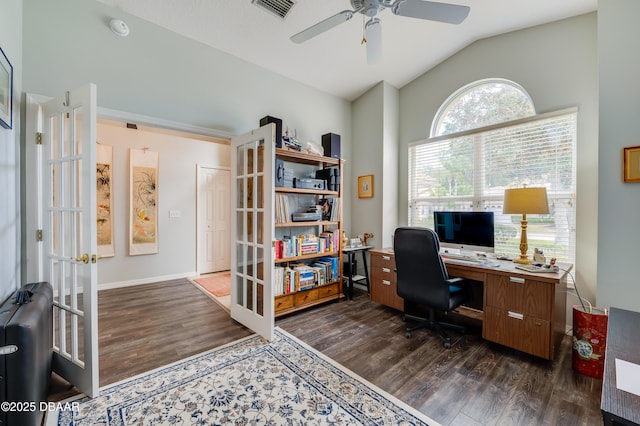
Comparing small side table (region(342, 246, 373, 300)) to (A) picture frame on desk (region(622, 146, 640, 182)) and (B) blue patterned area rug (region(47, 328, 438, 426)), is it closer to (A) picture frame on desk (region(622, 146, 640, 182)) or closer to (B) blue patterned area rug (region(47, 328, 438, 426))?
(B) blue patterned area rug (region(47, 328, 438, 426))

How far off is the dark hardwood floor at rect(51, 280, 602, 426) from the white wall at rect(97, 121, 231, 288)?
848 millimetres

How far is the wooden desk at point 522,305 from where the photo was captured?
6.71 feet

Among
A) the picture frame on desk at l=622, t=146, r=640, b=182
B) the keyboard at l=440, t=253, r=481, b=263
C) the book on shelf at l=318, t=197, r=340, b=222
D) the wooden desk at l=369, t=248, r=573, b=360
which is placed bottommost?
the wooden desk at l=369, t=248, r=573, b=360

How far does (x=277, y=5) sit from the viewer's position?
2357 mm

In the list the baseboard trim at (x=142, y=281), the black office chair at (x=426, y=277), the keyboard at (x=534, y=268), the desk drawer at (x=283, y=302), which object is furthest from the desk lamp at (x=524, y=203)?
the baseboard trim at (x=142, y=281)

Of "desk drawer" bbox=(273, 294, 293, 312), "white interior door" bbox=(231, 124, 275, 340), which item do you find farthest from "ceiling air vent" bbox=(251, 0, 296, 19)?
"desk drawer" bbox=(273, 294, 293, 312)

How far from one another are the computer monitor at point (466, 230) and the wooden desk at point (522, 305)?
0.74 ft

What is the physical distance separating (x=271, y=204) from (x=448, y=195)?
2309 mm

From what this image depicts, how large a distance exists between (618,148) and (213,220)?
5.24 meters

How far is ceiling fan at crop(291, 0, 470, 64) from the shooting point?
1695mm

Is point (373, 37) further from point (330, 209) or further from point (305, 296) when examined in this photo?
point (305, 296)

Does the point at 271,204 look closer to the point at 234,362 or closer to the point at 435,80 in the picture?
the point at 234,362

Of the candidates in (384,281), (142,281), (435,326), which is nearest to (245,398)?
(435,326)

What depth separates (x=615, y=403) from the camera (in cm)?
69
